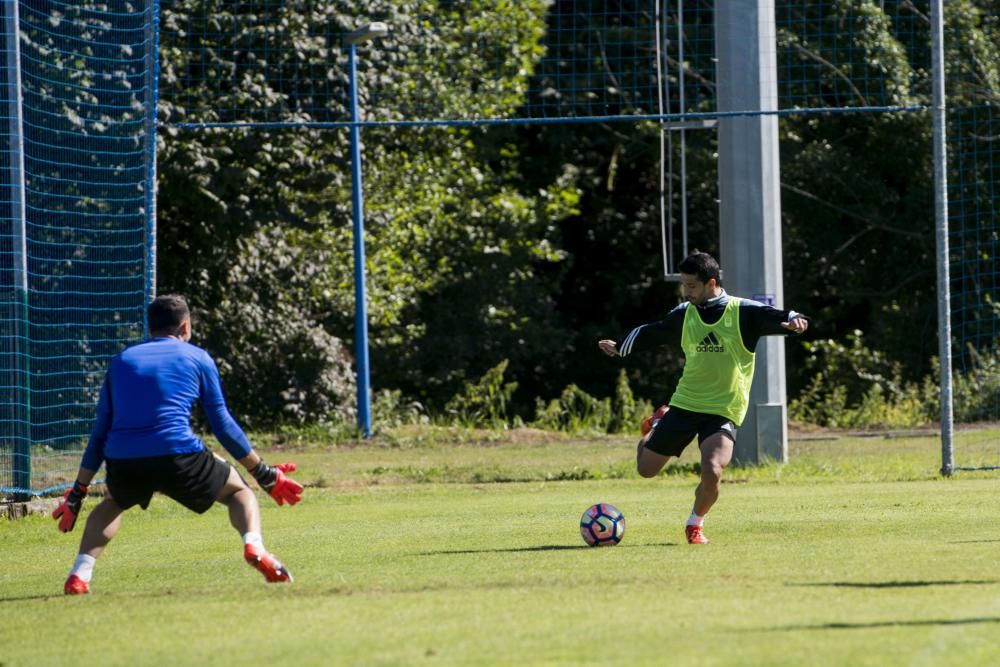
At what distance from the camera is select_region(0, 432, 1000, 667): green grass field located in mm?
6293

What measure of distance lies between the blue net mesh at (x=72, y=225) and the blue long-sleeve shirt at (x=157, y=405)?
572 centimetres

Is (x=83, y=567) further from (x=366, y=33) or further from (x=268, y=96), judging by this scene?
(x=268, y=96)

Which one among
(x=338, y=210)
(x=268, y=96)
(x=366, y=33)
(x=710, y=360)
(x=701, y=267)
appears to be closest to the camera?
(x=701, y=267)

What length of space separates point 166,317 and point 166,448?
2.36 ft

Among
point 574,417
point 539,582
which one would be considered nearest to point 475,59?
point 574,417

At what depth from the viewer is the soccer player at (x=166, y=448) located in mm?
8195

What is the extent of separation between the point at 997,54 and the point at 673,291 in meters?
9.39

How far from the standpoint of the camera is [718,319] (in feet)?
34.0

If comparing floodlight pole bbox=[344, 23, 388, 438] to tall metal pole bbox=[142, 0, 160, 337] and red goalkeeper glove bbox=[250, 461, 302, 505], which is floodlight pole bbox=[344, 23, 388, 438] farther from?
red goalkeeper glove bbox=[250, 461, 302, 505]

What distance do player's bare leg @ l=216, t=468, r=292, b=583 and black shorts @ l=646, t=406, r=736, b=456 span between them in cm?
302

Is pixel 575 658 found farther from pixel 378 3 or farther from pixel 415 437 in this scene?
pixel 378 3

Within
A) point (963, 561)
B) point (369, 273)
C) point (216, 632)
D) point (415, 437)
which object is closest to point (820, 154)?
point (369, 273)

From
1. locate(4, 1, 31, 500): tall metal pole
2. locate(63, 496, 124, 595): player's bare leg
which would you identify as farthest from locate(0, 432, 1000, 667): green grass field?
locate(4, 1, 31, 500): tall metal pole

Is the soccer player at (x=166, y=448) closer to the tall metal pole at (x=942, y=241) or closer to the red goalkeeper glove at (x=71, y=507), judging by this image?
the red goalkeeper glove at (x=71, y=507)
